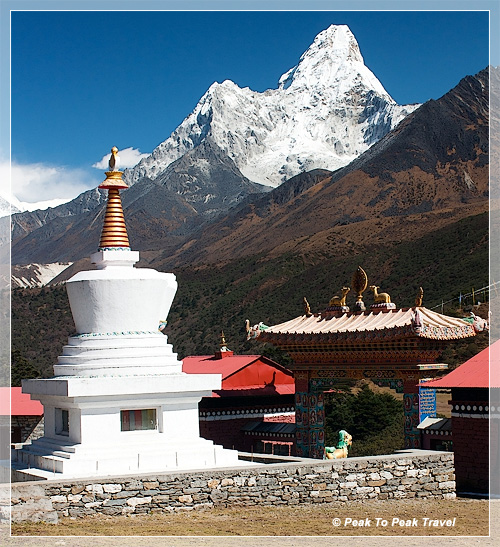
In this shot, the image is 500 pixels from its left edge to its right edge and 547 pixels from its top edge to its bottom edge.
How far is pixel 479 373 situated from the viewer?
625 inches

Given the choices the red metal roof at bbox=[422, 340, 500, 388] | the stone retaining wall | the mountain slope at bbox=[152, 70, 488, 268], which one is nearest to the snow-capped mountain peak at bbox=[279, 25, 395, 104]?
the mountain slope at bbox=[152, 70, 488, 268]

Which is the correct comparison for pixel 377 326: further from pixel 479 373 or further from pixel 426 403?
pixel 479 373

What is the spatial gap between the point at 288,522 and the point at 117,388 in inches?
144

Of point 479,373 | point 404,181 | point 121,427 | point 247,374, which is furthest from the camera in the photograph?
point 404,181

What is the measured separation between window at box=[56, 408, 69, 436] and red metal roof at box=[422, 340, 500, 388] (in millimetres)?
6561

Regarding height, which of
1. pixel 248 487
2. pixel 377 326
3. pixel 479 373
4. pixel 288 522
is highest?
pixel 377 326

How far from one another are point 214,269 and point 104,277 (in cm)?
8078

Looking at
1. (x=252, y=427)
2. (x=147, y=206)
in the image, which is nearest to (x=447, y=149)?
(x=147, y=206)

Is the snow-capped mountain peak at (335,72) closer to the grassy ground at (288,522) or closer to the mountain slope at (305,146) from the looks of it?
the mountain slope at (305,146)

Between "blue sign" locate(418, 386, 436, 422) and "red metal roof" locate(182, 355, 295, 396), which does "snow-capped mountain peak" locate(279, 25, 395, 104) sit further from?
"blue sign" locate(418, 386, 436, 422)

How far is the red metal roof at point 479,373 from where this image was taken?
15.4m

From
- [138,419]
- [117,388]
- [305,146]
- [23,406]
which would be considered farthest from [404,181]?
[117,388]

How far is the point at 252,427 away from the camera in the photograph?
2130 centimetres

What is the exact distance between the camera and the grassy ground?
1185 centimetres
